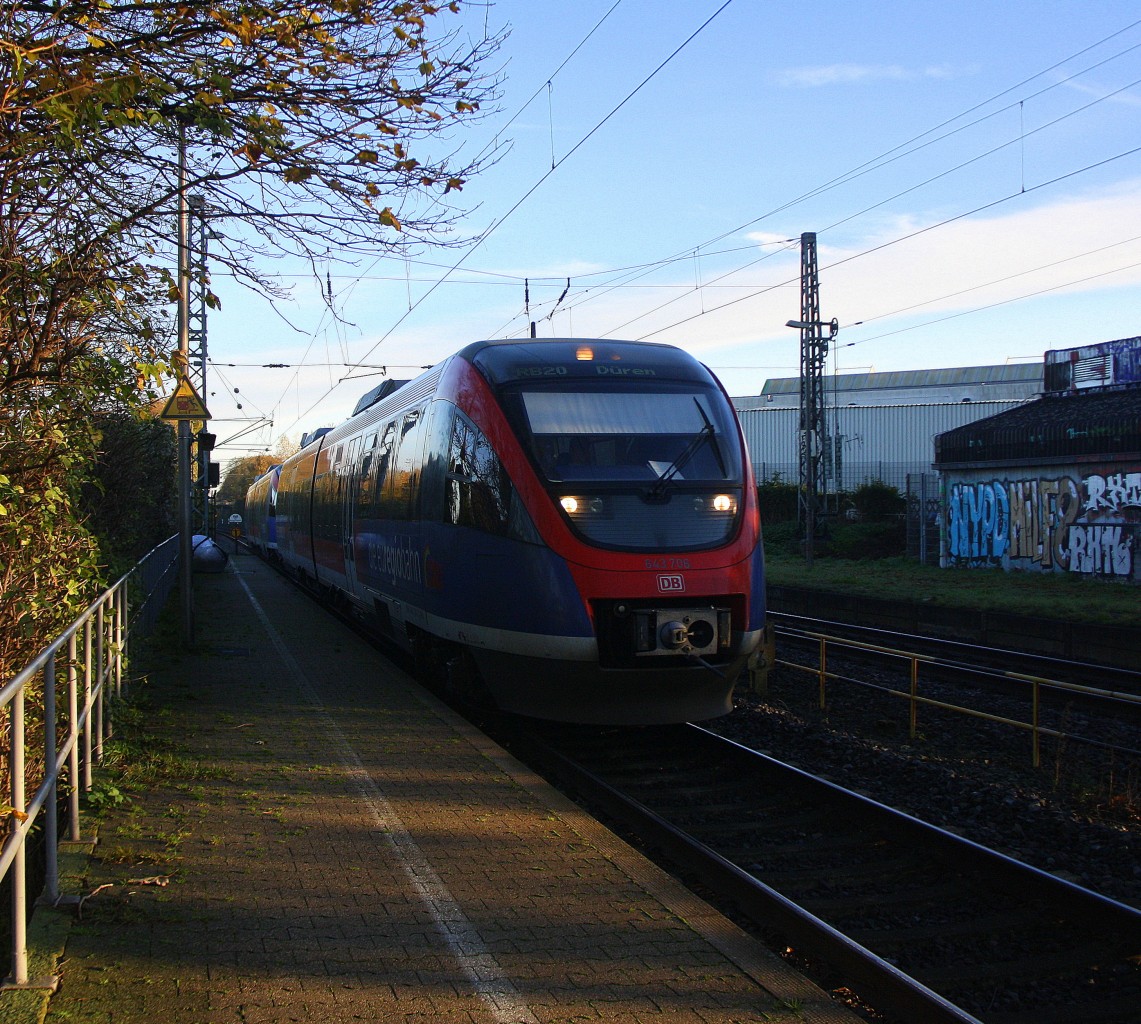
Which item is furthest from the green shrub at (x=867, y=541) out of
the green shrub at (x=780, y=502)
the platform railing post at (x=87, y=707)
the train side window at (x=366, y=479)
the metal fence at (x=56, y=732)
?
the platform railing post at (x=87, y=707)

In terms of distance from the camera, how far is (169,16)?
609 cm

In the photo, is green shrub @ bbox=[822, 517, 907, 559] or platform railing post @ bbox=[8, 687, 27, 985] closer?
platform railing post @ bbox=[8, 687, 27, 985]

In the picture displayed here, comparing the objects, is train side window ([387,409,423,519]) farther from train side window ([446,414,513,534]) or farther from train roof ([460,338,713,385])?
train roof ([460,338,713,385])

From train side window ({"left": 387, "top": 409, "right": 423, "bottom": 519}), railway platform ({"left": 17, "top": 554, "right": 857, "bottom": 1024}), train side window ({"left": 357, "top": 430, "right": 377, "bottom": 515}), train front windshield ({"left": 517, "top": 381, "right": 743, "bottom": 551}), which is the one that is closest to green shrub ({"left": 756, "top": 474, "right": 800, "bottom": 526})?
train side window ({"left": 357, "top": 430, "right": 377, "bottom": 515})

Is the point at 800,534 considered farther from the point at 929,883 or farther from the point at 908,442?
the point at 929,883

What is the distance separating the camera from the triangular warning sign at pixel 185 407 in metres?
13.2

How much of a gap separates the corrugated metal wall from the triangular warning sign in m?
39.9

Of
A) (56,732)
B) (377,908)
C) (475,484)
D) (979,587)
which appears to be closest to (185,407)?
(475,484)

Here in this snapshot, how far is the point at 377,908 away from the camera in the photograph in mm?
4914

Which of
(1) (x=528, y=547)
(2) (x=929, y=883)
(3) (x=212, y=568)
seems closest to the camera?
(2) (x=929, y=883)

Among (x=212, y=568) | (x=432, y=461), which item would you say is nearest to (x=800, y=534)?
(x=212, y=568)

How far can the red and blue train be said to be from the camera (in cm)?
816

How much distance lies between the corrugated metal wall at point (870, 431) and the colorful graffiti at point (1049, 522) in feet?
71.2

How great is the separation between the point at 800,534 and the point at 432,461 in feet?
95.2
